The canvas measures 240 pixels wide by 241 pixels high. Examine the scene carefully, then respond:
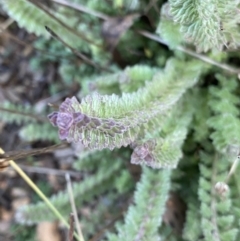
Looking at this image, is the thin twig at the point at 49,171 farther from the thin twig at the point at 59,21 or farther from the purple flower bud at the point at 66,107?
the purple flower bud at the point at 66,107

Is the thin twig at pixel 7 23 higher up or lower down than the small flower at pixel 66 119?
lower down

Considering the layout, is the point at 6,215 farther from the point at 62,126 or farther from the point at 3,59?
the point at 62,126

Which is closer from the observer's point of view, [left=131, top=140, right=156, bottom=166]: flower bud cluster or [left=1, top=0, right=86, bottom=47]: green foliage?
[left=131, top=140, right=156, bottom=166]: flower bud cluster

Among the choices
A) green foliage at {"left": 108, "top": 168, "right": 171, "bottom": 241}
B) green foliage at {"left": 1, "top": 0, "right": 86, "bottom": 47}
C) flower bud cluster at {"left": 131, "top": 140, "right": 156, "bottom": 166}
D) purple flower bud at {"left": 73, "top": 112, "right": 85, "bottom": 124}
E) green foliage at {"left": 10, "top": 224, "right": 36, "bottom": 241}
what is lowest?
green foliage at {"left": 10, "top": 224, "right": 36, "bottom": 241}

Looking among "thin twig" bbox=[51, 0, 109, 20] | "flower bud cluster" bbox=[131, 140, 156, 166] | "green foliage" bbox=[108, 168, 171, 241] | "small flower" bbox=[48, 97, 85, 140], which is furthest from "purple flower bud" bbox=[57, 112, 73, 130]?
"thin twig" bbox=[51, 0, 109, 20]

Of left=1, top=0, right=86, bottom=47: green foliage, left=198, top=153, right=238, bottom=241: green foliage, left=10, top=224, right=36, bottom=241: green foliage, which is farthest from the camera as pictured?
left=10, top=224, right=36, bottom=241: green foliage

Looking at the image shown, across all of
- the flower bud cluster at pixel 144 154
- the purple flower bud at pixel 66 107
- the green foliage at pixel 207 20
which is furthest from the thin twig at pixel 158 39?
the purple flower bud at pixel 66 107

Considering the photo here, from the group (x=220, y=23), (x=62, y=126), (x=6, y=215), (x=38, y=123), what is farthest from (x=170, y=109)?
(x=6, y=215)

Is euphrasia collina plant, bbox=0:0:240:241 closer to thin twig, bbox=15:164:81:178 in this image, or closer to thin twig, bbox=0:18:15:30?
thin twig, bbox=15:164:81:178
